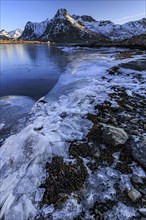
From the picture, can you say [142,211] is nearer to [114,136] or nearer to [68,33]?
[114,136]

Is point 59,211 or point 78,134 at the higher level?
point 78,134

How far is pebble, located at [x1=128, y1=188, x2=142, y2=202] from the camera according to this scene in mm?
2573

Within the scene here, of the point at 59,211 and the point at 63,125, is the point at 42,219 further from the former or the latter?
the point at 63,125

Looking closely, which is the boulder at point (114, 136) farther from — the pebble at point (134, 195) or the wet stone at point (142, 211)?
the wet stone at point (142, 211)

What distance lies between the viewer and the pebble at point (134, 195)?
257 cm

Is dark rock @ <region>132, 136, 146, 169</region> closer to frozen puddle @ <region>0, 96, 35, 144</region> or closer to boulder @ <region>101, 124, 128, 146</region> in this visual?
boulder @ <region>101, 124, 128, 146</region>

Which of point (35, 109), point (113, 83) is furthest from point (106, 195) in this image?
point (113, 83)

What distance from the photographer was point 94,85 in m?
8.32

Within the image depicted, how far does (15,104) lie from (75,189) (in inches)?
203

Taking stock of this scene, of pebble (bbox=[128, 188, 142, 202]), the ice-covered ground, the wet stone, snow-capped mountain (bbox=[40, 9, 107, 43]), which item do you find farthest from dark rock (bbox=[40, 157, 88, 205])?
snow-capped mountain (bbox=[40, 9, 107, 43])

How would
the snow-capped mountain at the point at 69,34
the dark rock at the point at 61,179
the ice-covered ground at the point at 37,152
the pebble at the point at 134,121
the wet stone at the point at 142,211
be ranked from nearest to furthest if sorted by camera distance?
1. the wet stone at the point at 142,211
2. the ice-covered ground at the point at 37,152
3. the dark rock at the point at 61,179
4. the pebble at the point at 134,121
5. the snow-capped mountain at the point at 69,34

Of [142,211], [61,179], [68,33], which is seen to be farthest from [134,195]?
[68,33]

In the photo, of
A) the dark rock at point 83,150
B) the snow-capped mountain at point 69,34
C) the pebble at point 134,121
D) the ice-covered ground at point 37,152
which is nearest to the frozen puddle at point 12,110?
the ice-covered ground at point 37,152

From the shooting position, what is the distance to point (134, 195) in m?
2.61
